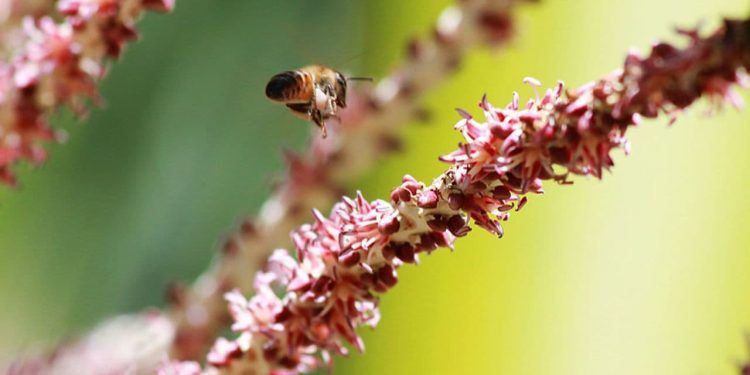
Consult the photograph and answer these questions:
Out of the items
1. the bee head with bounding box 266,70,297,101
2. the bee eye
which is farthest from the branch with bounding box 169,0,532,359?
the bee head with bounding box 266,70,297,101

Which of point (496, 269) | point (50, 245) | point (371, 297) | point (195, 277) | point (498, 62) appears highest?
point (50, 245)

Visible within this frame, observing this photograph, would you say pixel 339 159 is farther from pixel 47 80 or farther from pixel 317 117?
pixel 47 80

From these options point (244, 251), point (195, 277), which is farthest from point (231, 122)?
point (244, 251)

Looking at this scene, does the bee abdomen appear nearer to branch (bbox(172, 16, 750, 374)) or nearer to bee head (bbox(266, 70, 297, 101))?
bee head (bbox(266, 70, 297, 101))

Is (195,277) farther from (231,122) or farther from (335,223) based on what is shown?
(335,223)

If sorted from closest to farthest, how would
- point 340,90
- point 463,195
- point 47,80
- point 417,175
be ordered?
point 463,195, point 47,80, point 340,90, point 417,175

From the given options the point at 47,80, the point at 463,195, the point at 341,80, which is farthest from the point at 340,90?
the point at 463,195
